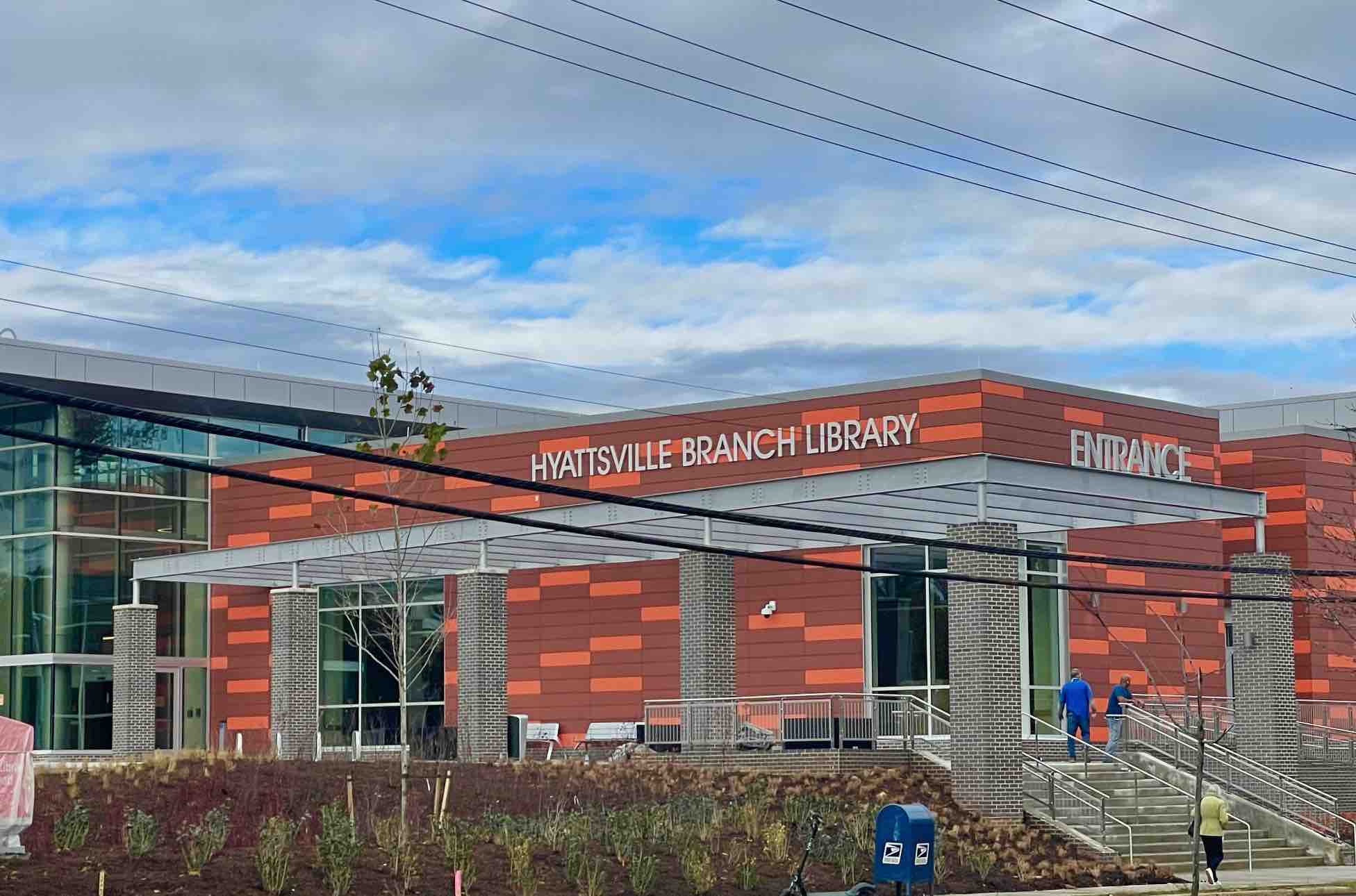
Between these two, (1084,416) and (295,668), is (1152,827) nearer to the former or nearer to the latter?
(1084,416)

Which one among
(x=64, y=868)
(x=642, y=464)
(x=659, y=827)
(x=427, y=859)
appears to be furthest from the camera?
(x=642, y=464)

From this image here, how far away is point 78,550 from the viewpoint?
49.2 metres

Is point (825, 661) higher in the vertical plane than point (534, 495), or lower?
lower

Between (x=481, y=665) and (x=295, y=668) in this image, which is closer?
(x=481, y=665)

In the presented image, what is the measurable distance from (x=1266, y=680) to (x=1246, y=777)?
96.9 inches

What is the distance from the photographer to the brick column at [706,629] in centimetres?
3734

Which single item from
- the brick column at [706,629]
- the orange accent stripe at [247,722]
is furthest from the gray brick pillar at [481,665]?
the orange accent stripe at [247,722]

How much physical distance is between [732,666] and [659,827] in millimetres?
12052

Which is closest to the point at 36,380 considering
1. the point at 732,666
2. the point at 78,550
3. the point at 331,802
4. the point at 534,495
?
the point at 78,550

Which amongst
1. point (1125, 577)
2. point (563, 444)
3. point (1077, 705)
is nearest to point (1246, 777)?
point (1077, 705)

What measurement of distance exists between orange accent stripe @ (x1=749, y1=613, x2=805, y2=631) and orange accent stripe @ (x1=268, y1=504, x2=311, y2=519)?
43.7ft

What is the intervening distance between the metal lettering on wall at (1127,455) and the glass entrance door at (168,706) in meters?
25.2

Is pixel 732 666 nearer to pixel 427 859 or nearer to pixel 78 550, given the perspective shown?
pixel 427 859

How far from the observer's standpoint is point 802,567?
40906 millimetres
